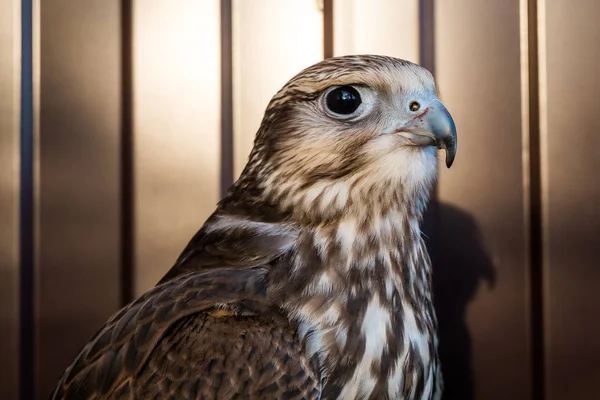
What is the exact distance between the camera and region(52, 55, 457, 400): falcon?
1.19 m

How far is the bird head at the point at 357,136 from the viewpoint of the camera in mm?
1336

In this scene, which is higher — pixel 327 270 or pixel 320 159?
pixel 320 159

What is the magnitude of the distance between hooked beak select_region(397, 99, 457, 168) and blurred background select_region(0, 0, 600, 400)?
556mm

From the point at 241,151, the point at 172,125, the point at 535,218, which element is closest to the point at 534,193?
the point at 535,218

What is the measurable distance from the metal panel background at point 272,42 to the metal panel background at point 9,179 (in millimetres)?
759

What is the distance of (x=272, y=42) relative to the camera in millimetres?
1863

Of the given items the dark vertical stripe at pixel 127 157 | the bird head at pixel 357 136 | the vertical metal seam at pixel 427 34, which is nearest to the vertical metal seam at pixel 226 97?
the dark vertical stripe at pixel 127 157

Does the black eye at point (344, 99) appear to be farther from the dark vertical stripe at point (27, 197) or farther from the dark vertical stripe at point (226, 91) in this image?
the dark vertical stripe at point (27, 197)

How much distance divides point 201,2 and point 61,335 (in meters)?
1.23

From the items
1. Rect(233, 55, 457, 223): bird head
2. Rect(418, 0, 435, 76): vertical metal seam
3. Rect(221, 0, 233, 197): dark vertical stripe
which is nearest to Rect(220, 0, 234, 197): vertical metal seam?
Rect(221, 0, 233, 197): dark vertical stripe

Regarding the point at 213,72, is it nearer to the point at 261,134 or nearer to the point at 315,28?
the point at 315,28

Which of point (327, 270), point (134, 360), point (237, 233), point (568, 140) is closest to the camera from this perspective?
point (134, 360)

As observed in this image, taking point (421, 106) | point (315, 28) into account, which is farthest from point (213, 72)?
point (421, 106)

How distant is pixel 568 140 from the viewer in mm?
1804
